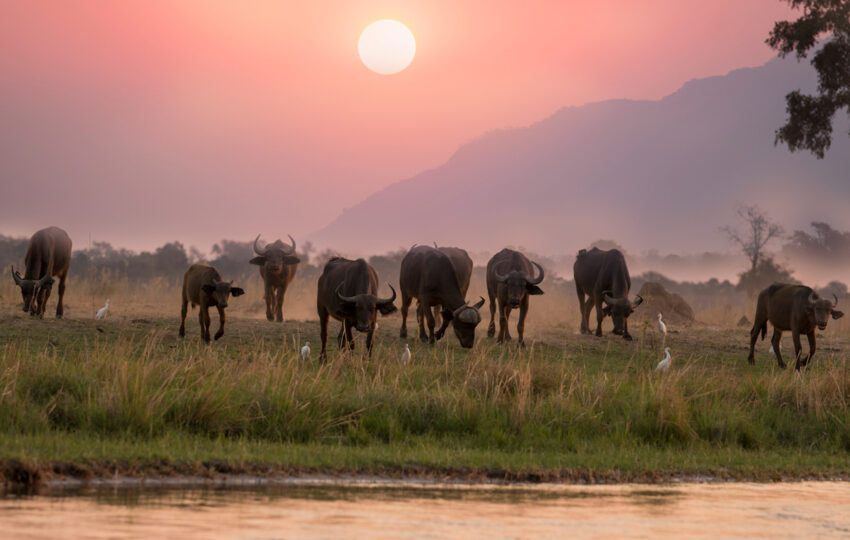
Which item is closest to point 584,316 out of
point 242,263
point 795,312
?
point 795,312

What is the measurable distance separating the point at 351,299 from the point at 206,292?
3.89m

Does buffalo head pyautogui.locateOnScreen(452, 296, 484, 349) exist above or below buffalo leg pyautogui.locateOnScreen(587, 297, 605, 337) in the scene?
below

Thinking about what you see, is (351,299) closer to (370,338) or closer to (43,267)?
(370,338)

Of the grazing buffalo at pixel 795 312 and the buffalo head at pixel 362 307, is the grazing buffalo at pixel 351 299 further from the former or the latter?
the grazing buffalo at pixel 795 312

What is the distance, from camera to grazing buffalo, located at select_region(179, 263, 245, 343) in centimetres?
2106

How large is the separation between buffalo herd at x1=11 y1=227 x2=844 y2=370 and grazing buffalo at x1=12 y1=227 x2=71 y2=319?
0.02 metres

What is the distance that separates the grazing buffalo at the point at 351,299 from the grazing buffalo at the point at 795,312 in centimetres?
716

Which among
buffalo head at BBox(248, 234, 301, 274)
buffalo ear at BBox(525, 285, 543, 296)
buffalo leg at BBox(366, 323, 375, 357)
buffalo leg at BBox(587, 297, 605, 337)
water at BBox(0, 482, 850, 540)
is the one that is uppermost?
buffalo head at BBox(248, 234, 301, 274)

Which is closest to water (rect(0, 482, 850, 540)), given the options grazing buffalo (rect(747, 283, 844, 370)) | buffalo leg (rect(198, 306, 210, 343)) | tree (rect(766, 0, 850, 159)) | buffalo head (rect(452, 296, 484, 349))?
buffalo head (rect(452, 296, 484, 349))

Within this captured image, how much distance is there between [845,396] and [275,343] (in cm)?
969

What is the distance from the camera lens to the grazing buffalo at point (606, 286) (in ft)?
84.7

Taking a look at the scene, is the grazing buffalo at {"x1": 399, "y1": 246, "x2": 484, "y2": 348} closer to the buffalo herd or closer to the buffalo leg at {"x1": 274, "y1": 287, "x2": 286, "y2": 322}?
the buffalo herd

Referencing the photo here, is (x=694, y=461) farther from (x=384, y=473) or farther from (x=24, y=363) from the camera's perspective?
(x=24, y=363)

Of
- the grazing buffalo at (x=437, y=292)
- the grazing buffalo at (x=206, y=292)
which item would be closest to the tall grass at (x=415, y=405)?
the grazing buffalo at (x=437, y=292)
